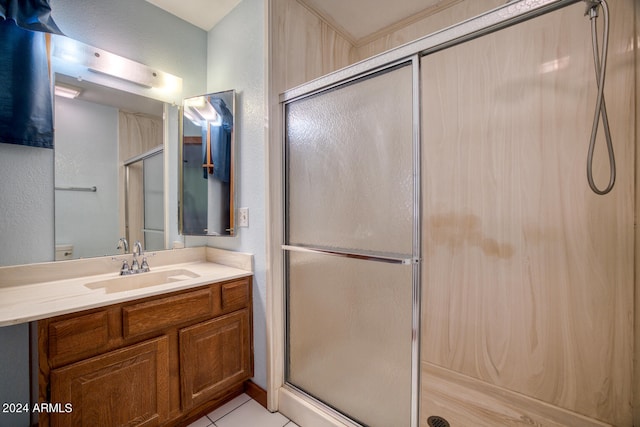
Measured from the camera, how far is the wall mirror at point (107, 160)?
59.7 inches

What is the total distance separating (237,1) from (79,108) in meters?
1.19

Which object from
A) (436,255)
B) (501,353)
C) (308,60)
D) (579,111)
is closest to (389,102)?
(308,60)

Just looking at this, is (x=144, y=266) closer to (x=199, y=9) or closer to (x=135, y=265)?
(x=135, y=265)

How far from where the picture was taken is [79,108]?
1.57 metres

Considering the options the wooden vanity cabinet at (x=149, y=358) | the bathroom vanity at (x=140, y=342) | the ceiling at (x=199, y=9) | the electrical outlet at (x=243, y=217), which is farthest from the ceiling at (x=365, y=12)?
the wooden vanity cabinet at (x=149, y=358)

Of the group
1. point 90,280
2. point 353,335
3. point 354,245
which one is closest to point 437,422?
point 353,335

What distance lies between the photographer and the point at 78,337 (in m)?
1.09

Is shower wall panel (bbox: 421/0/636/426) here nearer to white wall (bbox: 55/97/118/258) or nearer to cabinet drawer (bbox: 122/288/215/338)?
cabinet drawer (bbox: 122/288/215/338)

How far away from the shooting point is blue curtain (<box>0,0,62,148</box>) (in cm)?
131

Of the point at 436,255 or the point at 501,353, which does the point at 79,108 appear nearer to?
the point at 436,255

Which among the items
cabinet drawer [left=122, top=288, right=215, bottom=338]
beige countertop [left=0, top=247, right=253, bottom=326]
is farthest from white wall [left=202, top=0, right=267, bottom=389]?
cabinet drawer [left=122, top=288, right=215, bottom=338]

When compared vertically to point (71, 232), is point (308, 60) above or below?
above

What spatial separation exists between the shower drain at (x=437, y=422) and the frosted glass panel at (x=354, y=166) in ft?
3.75

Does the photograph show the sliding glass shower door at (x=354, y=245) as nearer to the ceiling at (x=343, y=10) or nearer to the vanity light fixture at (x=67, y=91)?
the ceiling at (x=343, y=10)
